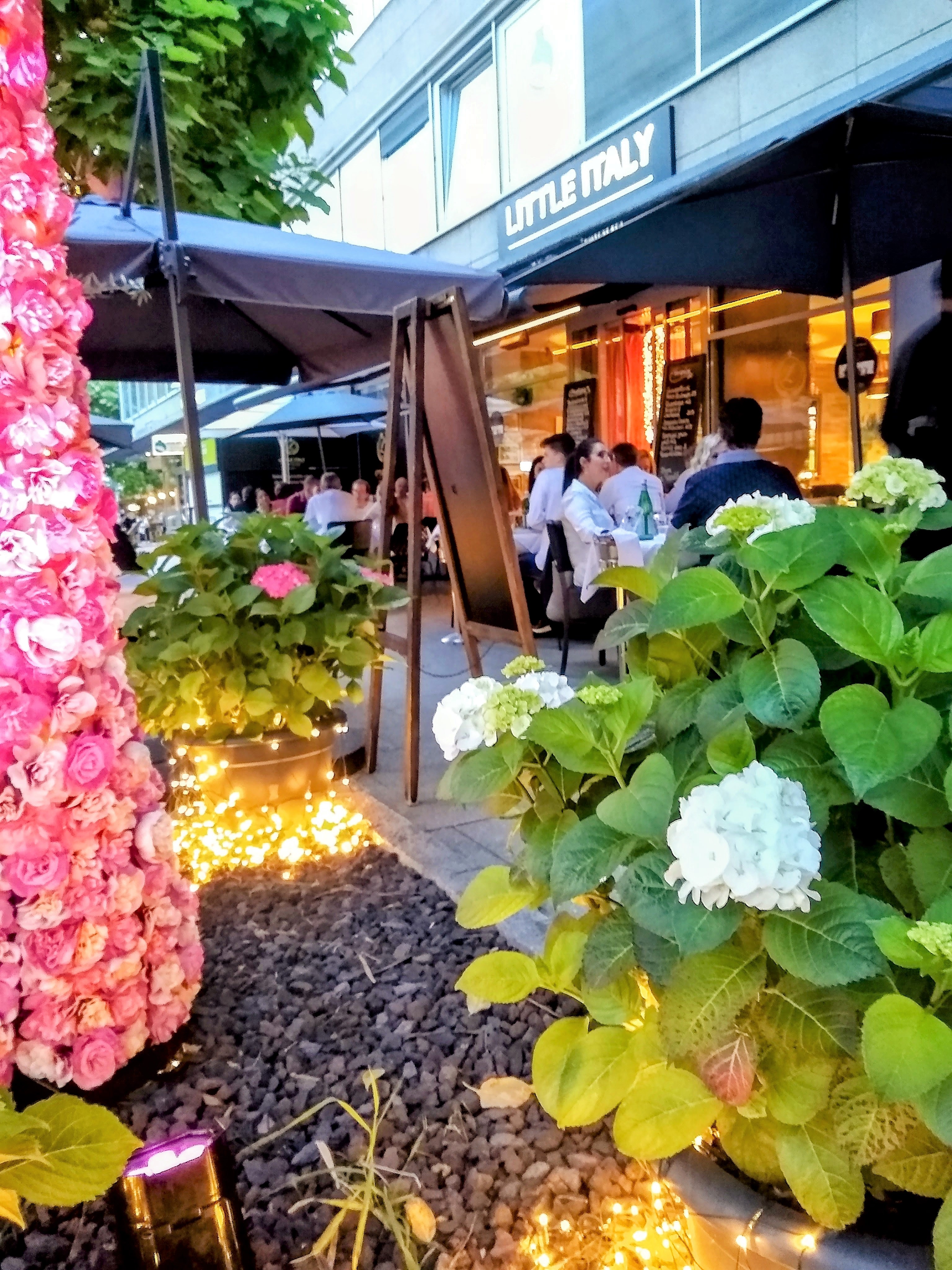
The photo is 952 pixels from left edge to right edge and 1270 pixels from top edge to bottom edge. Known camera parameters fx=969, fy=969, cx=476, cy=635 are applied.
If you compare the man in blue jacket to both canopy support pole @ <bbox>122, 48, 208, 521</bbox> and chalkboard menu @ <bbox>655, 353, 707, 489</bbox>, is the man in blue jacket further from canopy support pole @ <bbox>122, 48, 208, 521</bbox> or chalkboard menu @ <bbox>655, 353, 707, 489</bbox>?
chalkboard menu @ <bbox>655, 353, 707, 489</bbox>

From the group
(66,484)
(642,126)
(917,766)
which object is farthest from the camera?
(642,126)

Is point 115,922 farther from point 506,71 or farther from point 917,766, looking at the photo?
point 506,71

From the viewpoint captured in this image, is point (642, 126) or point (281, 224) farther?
point (642, 126)

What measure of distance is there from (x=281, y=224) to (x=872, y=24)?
434 cm

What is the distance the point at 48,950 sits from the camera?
1.75m

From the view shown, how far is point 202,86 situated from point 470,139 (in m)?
8.01

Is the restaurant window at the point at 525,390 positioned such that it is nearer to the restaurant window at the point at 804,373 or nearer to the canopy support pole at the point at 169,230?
the restaurant window at the point at 804,373

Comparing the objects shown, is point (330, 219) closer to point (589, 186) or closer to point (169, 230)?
point (589, 186)

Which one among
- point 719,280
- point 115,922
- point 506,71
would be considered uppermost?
point 506,71

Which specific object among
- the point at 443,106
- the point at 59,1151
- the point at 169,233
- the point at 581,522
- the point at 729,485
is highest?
the point at 443,106

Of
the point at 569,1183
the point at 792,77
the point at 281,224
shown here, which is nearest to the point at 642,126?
the point at 792,77

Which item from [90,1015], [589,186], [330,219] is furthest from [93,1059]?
[330,219]

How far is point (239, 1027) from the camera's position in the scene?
6.96ft

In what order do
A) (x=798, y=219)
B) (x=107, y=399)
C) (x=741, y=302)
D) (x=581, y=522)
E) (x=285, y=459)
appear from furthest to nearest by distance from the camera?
1. (x=107, y=399)
2. (x=285, y=459)
3. (x=741, y=302)
4. (x=581, y=522)
5. (x=798, y=219)
